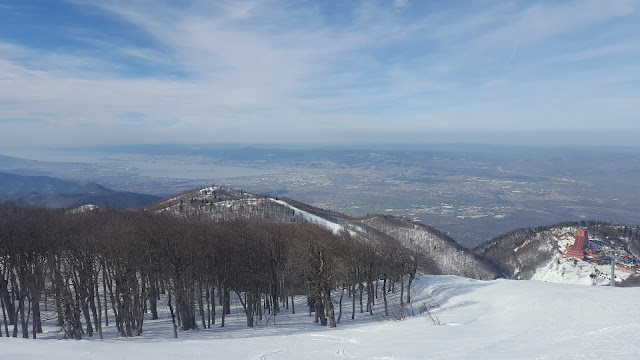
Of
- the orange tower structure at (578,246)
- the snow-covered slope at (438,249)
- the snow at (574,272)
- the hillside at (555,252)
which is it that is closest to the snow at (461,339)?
the snow-covered slope at (438,249)

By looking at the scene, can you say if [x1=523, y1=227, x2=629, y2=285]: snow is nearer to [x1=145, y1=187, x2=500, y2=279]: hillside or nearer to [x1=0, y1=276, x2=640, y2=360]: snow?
[x1=145, y1=187, x2=500, y2=279]: hillside

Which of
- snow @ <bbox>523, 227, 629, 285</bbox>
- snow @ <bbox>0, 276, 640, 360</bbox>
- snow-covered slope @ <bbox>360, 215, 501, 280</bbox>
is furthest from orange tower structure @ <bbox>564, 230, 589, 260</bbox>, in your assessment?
snow @ <bbox>0, 276, 640, 360</bbox>

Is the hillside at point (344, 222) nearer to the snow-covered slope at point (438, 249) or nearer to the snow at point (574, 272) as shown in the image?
the snow-covered slope at point (438, 249)

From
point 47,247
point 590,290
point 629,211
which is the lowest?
point 629,211

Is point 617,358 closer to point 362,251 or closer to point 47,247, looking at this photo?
point 362,251

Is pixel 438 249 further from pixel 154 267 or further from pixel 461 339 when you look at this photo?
pixel 461 339

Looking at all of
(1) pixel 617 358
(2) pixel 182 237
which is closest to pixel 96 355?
(2) pixel 182 237

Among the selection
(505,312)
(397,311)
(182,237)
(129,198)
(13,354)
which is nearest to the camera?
(13,354)
